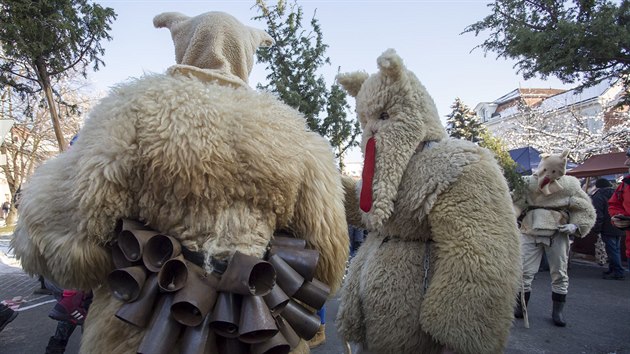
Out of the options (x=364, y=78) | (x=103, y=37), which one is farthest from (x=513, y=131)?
(x=364, y=78)

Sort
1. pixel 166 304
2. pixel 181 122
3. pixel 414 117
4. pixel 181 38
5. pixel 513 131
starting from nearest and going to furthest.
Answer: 1. pixel 166 304
2. pixel 181 122
3. pixel 181 38
4. pixel 414 117
5. pixel 513 131

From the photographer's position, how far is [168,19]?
1.58 m

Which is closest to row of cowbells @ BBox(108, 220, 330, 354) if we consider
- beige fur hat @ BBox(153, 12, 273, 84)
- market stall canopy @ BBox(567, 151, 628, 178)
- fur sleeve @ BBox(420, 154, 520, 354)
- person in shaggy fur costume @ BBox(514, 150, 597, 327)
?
beige fur hat @ BBox(153, 12, 273, 84)

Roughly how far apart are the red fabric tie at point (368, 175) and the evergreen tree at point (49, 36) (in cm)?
727

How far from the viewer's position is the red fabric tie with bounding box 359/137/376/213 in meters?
1.96

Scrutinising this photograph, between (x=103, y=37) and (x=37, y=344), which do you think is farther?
(x=103, y=37)

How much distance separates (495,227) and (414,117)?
2.10ft

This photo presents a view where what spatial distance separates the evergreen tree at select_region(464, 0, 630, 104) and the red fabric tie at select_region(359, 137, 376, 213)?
6.26 metres

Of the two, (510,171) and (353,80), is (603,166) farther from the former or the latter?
(353,80)

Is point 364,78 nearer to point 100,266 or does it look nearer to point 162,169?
point 162,169

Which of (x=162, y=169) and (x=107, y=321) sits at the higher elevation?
(x=162, y=169)

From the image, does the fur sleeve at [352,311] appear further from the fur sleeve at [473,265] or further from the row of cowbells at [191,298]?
the row of cowbells at [191,298]

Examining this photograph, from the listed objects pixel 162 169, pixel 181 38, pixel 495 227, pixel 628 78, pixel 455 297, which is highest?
pixel 628 78

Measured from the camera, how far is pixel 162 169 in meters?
1.04
